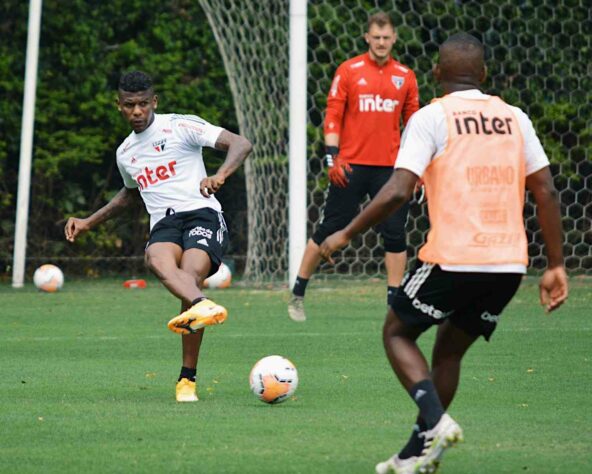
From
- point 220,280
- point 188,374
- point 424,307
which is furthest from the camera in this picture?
point 220,280

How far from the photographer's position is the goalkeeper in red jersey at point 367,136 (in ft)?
36.7

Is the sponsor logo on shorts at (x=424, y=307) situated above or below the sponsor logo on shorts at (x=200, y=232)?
below

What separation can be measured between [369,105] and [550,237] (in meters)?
6.42

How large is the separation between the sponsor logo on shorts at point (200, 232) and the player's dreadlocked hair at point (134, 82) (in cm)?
82

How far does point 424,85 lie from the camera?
51.3 ft

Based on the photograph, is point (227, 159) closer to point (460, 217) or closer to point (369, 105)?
point (460, 217)

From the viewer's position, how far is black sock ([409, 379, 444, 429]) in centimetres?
483

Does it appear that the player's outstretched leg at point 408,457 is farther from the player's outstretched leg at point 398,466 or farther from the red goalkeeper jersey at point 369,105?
the red goalkeeper jersey at point 369,105

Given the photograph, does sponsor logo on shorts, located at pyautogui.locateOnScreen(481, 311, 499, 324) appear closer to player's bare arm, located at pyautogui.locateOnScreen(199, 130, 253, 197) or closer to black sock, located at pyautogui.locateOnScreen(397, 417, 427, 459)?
black sock, located at pyautogui.locateOnScreen(397, 417, 427, 459)

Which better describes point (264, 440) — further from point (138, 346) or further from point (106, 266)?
point (106, 266)

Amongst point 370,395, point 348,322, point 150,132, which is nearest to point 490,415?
point 370,395

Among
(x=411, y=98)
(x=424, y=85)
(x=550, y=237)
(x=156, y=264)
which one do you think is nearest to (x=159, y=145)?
(x=156, y=264)

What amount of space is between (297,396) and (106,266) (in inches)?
387

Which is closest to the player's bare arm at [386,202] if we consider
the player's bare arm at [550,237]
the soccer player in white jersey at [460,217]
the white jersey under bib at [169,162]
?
the soccer player in white jersey at [460,217]
